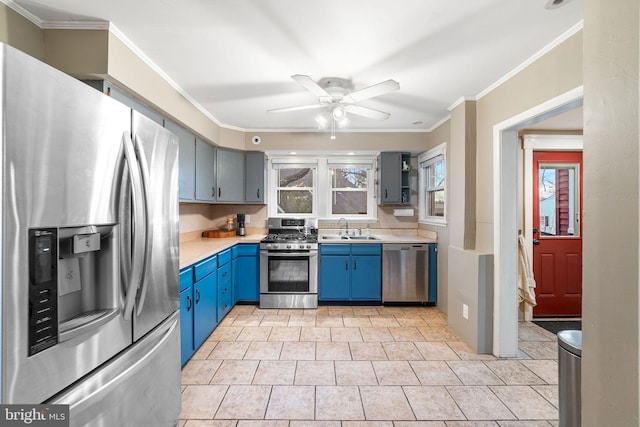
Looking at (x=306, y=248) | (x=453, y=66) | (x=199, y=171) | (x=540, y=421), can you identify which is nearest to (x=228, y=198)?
(x=199, y=171)

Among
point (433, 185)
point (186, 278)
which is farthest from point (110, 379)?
point (433, 185)

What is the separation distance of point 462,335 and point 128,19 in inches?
146

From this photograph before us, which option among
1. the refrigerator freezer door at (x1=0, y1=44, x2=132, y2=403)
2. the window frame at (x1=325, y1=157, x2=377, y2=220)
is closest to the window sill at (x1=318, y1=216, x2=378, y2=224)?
the window frame at (x1=325, y1=157, x2=377, y2=220)

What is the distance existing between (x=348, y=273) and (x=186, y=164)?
239 centimetres

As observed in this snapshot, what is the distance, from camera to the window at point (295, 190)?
4672 mm

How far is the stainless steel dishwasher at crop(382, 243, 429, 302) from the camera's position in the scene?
3938 mm

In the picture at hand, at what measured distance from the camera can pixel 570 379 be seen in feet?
4.89

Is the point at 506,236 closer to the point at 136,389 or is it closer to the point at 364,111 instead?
the point at 364,111

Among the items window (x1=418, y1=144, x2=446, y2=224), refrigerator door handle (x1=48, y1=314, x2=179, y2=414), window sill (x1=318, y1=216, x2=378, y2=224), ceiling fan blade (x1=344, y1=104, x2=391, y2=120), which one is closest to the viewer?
refrigerator door handle (x1=48, y1=314, x2=179, y2=414)

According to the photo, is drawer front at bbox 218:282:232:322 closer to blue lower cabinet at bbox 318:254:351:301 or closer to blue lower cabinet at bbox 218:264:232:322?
blue lower cabinet at bbox 218:264:232:322

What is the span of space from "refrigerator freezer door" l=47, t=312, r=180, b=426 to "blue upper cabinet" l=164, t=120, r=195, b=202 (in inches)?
64.7

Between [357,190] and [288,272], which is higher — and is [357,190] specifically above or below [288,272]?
above

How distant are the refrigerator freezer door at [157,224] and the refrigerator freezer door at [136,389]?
91 millimetres

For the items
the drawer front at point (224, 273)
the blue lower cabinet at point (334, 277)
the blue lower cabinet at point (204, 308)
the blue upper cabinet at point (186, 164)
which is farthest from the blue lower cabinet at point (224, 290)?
the blue lower cabinet at point (334, 277)
